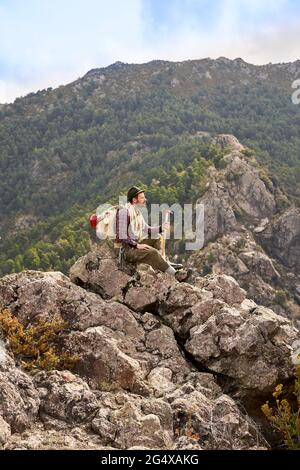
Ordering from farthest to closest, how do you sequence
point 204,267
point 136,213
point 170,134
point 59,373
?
point 170,134 < point 204,267 < point 136,213 < point 59,373

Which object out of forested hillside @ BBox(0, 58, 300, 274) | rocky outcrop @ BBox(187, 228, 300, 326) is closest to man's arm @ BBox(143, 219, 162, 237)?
rocky outcrop @ BBox(187, 228, 300, 326)

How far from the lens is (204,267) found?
8550 cm

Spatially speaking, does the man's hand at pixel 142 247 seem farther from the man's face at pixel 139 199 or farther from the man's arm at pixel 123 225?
the man's face at pixel 139 199

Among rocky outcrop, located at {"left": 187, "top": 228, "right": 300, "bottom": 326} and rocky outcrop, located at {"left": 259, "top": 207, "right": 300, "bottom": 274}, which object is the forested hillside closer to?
rocky outcrop, located at {"left": 259, "top": 207, "right": 300, "bottom": 274}

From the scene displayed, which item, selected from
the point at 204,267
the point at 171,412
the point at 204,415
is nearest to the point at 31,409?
the point at 171,412

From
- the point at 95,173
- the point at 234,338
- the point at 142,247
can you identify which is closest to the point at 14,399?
the point at 234,338

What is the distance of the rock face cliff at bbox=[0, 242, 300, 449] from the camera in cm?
899

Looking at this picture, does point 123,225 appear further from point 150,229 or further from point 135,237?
point 150,229

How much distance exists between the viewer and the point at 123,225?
41.6 feet

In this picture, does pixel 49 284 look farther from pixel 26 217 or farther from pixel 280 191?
pixel 26 217

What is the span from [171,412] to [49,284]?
4204 millimetres

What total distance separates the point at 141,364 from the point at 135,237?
3330mm

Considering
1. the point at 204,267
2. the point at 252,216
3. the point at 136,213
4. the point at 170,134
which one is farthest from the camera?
the point at 170,134

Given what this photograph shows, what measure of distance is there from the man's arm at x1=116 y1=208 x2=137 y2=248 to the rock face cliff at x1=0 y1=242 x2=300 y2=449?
33.1 inches
